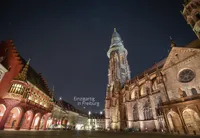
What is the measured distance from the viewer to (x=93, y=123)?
86.5 m

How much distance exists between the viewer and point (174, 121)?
20984mm

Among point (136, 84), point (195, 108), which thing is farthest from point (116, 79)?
point (195, 108)

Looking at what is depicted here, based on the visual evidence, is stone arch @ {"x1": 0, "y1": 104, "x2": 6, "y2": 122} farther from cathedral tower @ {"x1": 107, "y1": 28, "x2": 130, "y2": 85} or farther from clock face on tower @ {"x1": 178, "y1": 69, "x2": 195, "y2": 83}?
cathedral tower @ {"x1": 107, "y1": 28, "x2": 130, "y2": 85}

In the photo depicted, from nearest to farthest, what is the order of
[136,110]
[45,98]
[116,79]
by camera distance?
[45,98]
[136,110]
[116,79]

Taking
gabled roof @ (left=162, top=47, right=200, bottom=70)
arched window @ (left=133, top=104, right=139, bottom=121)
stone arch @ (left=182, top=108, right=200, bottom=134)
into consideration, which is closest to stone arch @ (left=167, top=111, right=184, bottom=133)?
stone arch @ (left=182, top=108, right=200, bottom=134)

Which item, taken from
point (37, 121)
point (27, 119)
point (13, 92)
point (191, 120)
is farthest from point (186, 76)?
point (37, 121)

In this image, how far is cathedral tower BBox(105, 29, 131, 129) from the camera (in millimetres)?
46372

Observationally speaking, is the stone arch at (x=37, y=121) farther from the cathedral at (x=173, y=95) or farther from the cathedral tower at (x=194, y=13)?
the cathedral tower at (x=194, y=13)

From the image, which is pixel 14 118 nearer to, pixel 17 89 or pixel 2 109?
pixel 2 109

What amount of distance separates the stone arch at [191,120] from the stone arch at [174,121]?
45.1 inches

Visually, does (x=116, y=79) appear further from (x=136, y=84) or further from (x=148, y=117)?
(x=148, y=117)

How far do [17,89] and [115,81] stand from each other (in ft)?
134

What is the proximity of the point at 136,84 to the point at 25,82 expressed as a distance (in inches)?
1266

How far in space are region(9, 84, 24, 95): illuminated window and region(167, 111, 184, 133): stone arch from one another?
2864 centimetres
